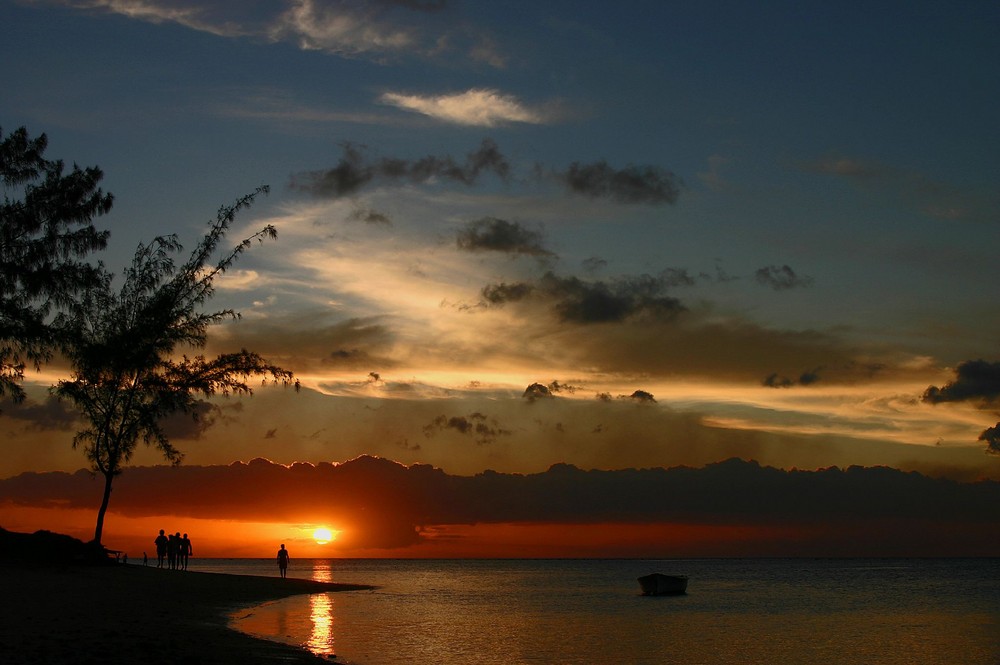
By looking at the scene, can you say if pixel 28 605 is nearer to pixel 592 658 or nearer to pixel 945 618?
pixel 592 658

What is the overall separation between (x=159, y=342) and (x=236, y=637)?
80.1ft

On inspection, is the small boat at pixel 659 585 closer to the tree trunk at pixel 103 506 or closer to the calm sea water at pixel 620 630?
the calm sea water at pixel 620 630

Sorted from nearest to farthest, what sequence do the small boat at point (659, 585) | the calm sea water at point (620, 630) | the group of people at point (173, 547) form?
the calm sea water at point (620, 630)
the group of people at point (173, 547)
the small boat at point (659, 585)

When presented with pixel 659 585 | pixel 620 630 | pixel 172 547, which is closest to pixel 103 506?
pixel 172 547

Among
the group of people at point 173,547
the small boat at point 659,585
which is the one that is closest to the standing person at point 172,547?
the group of people at point 173,547

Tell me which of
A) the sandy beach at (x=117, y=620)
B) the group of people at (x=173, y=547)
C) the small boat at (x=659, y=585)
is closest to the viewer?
the sandy beach at (x=117, y=620)

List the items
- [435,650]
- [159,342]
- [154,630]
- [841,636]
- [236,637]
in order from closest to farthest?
[154,630] < [236,637] < [435,650] < [159,342] < [841,636]

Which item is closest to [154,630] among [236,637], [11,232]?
[236,637]

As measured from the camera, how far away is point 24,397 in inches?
1651

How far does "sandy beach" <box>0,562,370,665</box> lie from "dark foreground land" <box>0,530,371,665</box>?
3 centimetres

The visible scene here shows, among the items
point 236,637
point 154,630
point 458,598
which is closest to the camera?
point 154,630

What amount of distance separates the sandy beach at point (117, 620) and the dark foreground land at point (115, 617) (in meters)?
0.03

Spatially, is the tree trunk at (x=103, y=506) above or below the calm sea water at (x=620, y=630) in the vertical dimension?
above

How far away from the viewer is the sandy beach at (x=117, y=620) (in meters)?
Answer: 22.8
